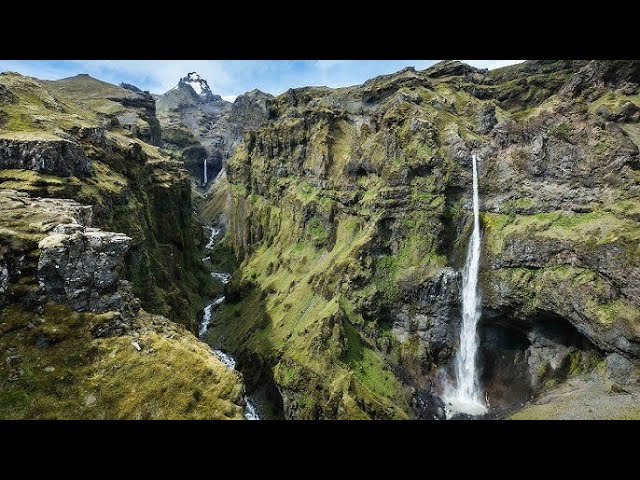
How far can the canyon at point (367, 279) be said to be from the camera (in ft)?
91.9

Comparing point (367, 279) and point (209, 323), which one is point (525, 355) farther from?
point (209, 323)

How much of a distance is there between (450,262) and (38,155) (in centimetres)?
6098

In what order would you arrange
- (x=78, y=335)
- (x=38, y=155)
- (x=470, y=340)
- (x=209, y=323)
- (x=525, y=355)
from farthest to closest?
(x=209, y=323)
(x=470, y=340)
(x=525, y=355)
(x=38, y=155)
(x=78, y=335)

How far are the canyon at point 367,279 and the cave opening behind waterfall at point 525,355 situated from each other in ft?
0.80

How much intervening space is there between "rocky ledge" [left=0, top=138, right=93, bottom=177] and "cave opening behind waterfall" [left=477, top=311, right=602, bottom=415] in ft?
206

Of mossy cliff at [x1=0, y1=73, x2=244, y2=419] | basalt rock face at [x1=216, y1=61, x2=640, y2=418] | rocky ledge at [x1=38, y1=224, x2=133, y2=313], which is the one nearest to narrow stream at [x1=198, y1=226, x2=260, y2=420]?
basalt rock face at [x1=216, y1=61, x2=640, y2=418]

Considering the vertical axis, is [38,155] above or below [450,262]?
above

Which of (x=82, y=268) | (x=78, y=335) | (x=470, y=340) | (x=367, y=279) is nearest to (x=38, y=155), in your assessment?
(x=82, y=268)

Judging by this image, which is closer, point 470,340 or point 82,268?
point 82,268

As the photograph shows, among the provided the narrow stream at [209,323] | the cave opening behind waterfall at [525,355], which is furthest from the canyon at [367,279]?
the narrow stream at [209,323]

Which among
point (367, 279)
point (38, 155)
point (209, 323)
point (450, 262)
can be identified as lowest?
point (209, 323)

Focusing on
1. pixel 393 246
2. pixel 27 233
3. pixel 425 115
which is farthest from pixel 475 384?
pixel 27 233

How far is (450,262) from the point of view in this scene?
68.5 meters
